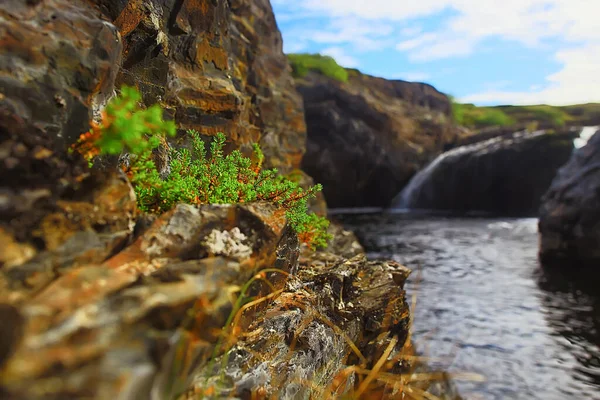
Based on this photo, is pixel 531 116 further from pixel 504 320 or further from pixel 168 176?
pixel 168 176

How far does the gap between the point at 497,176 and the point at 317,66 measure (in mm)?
21683

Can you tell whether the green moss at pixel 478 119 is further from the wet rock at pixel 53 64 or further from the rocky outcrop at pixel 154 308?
the wet rock at pixel 53 64

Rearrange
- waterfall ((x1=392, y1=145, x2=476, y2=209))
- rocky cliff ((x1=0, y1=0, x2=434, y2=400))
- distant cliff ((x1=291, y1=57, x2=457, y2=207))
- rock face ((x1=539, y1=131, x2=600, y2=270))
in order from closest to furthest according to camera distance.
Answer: rocky cliff ((x1=0, y1=0, x2=434, y2=400)) < rock face ((x1=539, y1=131, x2=600, y2=270)) < distant cliff ((x1=291, y1=57, x2=457, y2=207)) < waterfall ((x1=392, y1=145, x2=476, y2=209))

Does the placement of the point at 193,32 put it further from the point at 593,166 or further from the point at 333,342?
the point at 593,166

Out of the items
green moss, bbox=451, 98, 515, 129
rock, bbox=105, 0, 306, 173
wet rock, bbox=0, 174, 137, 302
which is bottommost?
wet rock, bbox=0, 174, 137, 302

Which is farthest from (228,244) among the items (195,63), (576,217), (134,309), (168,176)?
(576,217)

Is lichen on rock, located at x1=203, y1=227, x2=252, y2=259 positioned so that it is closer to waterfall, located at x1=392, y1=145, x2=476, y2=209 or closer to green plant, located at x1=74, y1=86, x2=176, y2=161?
green plant, located at x1=74, y1=86, x2=176, y2=161

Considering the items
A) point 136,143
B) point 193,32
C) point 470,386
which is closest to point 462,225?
point 470,386

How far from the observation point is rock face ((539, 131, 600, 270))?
14.8 m

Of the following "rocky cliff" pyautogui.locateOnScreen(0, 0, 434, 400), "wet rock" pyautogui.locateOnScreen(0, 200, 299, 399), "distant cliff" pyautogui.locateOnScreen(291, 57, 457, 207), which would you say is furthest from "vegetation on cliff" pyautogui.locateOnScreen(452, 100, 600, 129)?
"wet rock" pyautogui.locateOnScreen(0, 200, 299, 399)

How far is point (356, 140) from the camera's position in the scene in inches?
1431

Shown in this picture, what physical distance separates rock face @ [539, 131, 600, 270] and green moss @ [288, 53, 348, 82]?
94.0 ft

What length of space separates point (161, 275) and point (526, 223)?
94.7 ft

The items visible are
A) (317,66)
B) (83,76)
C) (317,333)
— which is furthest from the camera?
(317,66)
